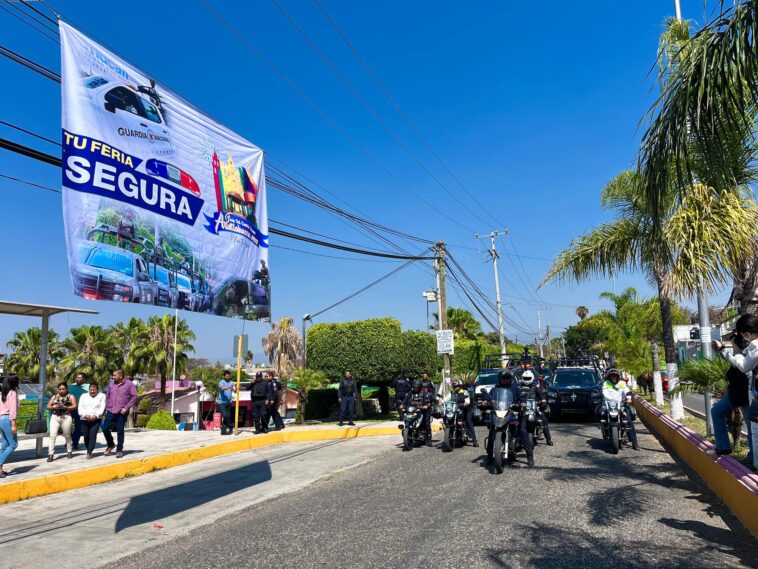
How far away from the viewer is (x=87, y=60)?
8.65m

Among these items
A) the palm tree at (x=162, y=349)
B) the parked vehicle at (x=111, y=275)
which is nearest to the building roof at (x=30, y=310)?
the parked vehicle at (x=111, y=275)

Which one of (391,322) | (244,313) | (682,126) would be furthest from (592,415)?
(682,126)

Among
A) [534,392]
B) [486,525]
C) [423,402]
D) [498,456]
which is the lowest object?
[486,525]

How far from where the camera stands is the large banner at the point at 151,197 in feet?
27.2

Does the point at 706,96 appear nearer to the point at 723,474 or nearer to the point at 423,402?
the point at 723,474

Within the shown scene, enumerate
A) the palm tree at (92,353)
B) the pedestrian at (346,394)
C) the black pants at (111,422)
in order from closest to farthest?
the black pants at (111,422) < the pedestrian at (346,394) < the palm tree at (92,353)

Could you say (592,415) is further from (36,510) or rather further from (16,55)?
(16,55)

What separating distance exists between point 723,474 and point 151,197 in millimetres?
9119

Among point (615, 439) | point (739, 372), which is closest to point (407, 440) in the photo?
point (615, 439)

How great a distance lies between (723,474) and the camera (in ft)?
22.6

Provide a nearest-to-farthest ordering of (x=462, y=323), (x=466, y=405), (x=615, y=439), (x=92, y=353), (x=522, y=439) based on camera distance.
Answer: (x=522, y=439) < (x=615, y=439) < (x=466, y=405) < (x=92, y=353) < (x=462, y=323)

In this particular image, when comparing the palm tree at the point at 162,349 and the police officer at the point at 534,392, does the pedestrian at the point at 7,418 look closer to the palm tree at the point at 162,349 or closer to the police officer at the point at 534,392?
the police officer at the point at 534,392

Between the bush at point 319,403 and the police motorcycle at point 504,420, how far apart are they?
61.5 feet

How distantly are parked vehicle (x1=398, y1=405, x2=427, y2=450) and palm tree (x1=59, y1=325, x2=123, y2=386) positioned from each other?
1244 inches
